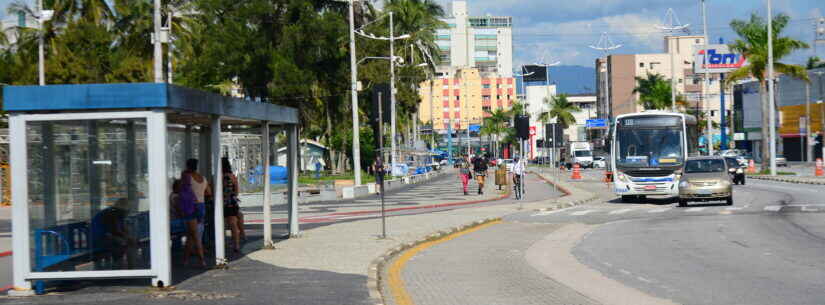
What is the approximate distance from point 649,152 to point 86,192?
23732mm

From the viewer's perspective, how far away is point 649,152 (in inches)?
1298

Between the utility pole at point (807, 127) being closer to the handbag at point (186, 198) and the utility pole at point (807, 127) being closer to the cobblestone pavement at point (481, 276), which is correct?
the cobblestone pavement at point (481, 276)

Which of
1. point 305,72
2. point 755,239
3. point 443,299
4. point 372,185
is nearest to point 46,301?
point 443,299

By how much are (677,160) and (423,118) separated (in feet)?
549

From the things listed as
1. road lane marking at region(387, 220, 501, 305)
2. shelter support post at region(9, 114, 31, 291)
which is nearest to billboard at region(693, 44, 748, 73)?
road lane marking at region(387, 220, 501, 305)

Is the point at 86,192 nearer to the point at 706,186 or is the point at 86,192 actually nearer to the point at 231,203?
the point at 231,203

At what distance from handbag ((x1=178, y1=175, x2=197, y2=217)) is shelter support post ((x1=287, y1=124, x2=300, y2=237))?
4.07 meters

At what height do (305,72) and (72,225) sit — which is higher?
(305,72)

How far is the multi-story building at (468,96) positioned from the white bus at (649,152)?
150298 millimetres

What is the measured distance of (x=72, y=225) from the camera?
12.5m

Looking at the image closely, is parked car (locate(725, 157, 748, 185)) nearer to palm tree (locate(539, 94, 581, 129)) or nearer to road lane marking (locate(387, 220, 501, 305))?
road lane marking (locate(387, 220, 501, 305))

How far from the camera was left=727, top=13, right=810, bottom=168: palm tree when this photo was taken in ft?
199

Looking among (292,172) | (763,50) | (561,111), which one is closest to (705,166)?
(292,172)

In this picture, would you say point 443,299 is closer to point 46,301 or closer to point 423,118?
point 46,301
